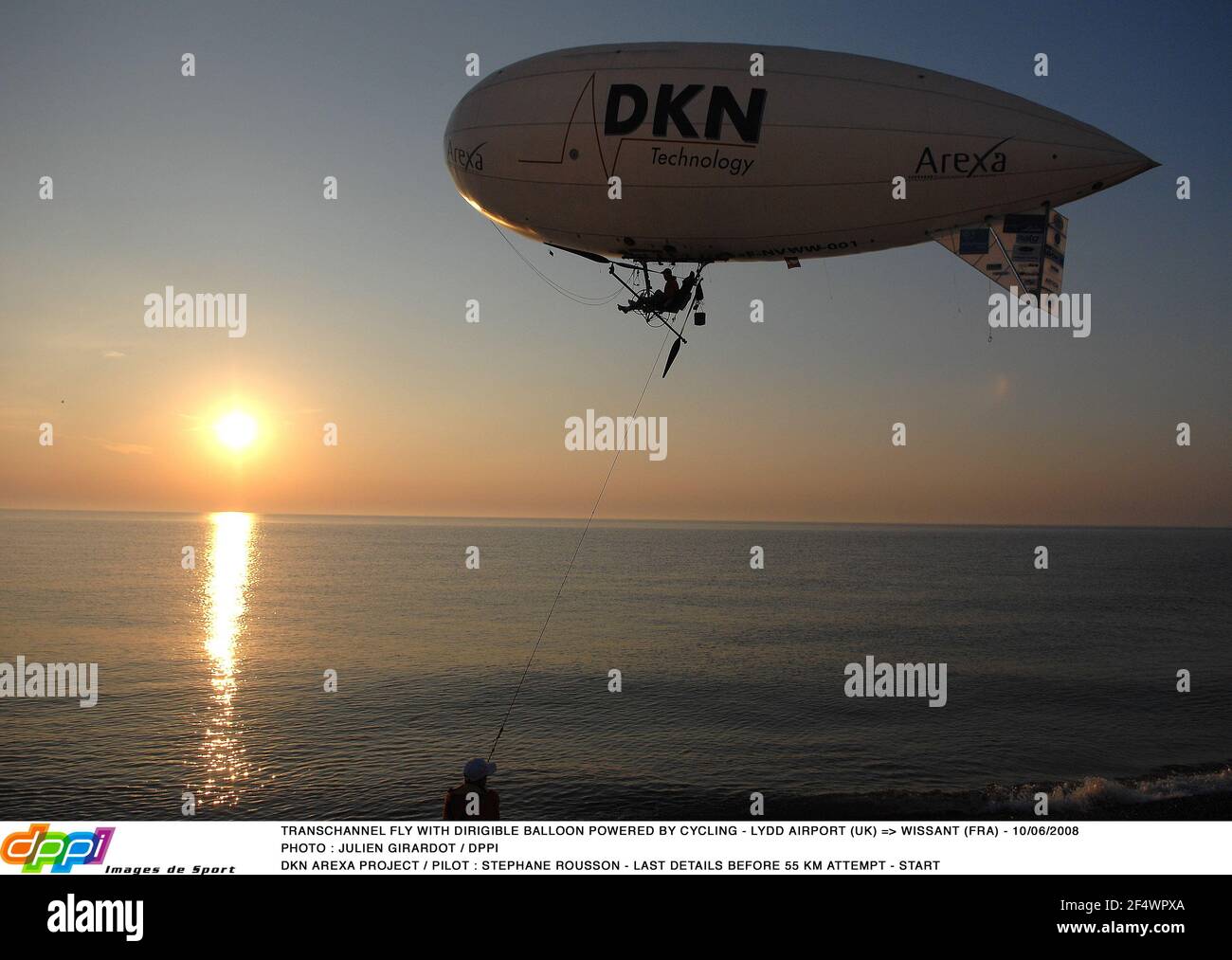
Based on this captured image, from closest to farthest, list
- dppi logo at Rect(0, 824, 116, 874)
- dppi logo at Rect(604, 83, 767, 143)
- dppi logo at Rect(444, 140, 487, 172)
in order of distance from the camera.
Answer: dppi logo at Rect(0, 824, 116, 874) → dppi logo at Rect(604, 83, 767, 143) → dppi logo at Rect(444, 140, 487, 172)

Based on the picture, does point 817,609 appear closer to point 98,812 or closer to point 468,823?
point 98,812

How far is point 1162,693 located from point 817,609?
136ft

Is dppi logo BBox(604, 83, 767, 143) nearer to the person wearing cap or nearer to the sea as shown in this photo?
the person wearing cap

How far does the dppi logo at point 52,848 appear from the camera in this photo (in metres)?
10.2

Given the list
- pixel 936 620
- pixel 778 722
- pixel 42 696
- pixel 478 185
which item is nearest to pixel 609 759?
pixel 778 722

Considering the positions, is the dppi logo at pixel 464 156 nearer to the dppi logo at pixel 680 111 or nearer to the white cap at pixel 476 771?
the dppi logo at pixel 680 111

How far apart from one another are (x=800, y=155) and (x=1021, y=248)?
15.8 feet

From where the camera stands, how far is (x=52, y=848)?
1040 centimetres

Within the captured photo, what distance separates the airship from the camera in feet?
52.6

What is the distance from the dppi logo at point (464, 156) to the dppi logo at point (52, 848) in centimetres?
1487

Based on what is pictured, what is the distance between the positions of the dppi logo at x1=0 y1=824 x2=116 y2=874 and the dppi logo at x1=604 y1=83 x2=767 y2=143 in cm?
1522

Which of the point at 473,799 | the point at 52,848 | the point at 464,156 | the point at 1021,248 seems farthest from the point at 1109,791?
the point at 52,848

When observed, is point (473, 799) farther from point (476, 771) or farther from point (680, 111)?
point (680, 111)

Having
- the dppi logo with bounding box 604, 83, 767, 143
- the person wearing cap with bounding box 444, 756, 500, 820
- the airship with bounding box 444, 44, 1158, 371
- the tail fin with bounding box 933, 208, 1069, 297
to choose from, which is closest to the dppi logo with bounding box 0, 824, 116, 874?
the person wearing cap with bounding box 444, 756, 500, 820
